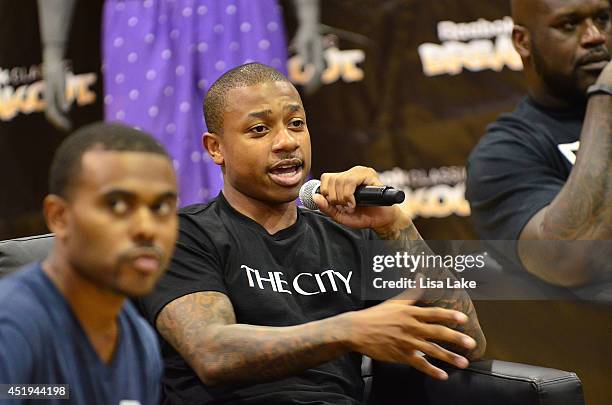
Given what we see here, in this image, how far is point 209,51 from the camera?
4.33 metres

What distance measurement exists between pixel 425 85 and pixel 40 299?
3395mm

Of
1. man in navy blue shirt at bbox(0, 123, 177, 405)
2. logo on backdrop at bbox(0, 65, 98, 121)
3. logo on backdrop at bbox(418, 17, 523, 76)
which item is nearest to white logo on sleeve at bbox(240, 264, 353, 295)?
man in navy blue shirt at bbox(0, 123, 177, 405)

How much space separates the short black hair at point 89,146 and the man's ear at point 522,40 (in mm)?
2396

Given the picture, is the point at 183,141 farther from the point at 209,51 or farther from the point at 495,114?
the point at 495,114

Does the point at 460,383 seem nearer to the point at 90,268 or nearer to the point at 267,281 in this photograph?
the point at 267,281

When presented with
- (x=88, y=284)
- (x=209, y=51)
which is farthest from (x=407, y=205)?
(x=88, y=284)

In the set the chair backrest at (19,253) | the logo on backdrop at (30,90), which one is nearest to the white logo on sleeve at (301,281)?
the chair backrest at (19,253)

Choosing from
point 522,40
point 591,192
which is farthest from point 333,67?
point 591,192

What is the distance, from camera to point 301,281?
2543 millimetres

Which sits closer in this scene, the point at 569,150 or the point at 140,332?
the point at 140,332

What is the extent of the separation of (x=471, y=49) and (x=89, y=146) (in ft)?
10.9

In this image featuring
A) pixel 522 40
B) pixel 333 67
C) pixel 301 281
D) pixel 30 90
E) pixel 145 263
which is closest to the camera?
pixel 145 263

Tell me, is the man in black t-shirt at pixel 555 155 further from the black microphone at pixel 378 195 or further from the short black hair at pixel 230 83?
the short black hair at pixel 230 83

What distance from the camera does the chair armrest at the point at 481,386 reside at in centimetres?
229
